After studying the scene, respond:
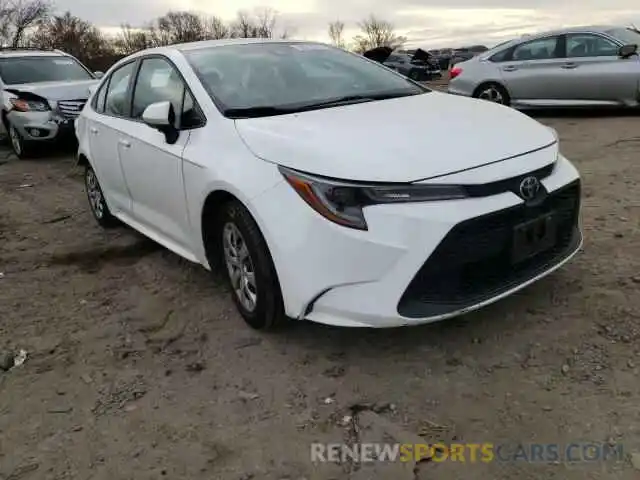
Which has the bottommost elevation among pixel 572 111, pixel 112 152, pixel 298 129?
pixel 572 111

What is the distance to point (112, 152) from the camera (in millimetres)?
4520

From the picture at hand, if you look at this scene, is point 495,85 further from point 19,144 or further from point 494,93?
point 19,144

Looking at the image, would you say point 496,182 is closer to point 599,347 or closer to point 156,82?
point 599,347

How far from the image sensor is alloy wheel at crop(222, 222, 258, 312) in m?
3.16

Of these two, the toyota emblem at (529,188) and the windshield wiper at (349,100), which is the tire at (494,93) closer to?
the windshield wiper at (349,100)

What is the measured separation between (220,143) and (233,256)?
1.93 ft

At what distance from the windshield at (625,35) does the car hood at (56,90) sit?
7485 millimetres

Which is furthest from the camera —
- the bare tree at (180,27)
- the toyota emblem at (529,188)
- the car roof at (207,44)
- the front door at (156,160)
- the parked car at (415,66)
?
the bare tree at (180,27)

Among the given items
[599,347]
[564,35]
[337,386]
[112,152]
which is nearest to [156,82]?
[112,152]

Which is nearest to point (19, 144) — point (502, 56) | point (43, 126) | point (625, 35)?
point (43, 126)

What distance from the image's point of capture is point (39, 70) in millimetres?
10242

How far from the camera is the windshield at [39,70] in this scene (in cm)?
1001

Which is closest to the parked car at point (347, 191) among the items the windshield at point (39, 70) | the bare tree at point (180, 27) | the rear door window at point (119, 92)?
the rear door window at point (119, 92)

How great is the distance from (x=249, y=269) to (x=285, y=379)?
0.60 metres
